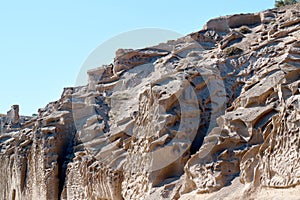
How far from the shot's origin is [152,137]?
10.5 meters

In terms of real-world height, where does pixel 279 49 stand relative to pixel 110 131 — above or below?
above

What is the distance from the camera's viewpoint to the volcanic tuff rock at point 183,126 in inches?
313

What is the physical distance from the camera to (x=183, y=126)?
10422 mm

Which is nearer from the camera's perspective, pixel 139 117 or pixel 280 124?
pixel 280 124

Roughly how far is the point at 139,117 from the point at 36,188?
20.3ft

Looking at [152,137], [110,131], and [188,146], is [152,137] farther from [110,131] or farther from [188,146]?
[110,131]

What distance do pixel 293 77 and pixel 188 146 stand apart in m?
2.85

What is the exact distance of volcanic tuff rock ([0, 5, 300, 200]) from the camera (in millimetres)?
7941

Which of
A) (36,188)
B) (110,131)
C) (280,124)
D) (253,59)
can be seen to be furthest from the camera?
(36,188)

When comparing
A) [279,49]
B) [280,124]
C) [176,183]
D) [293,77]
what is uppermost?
[279,49]

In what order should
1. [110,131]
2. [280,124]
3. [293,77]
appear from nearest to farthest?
1. [280,124]
2. [293,77]
3. [110,131]

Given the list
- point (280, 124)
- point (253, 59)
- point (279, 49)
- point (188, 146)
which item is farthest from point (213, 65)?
point (280, 124)

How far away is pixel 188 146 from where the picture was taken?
10.1 meters

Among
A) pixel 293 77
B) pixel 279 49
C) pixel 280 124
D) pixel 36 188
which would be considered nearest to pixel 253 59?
pixel 279 49
